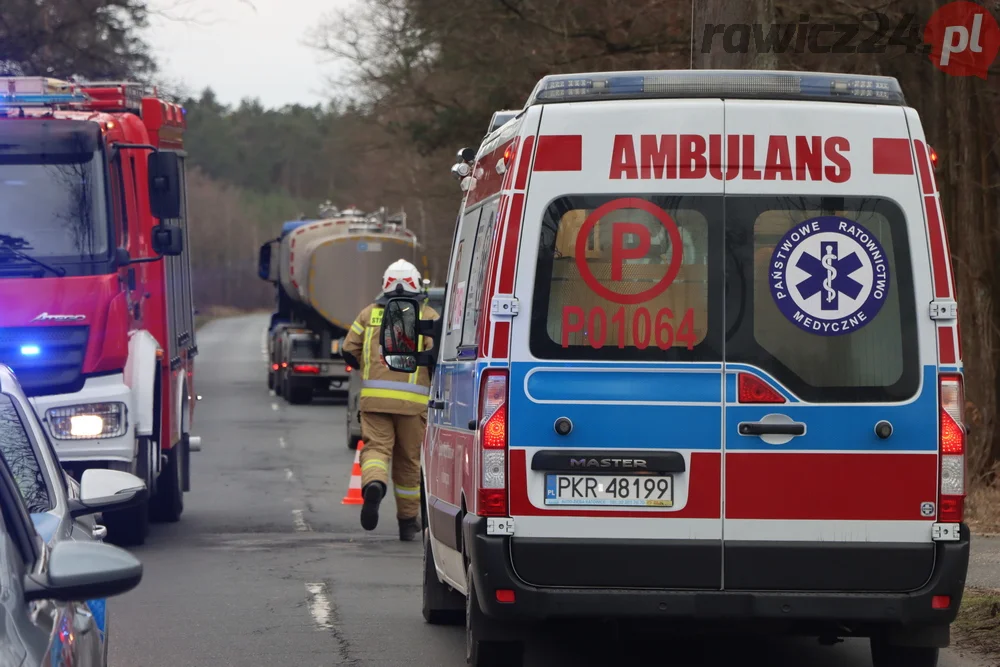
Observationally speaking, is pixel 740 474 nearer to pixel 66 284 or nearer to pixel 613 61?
pixel 66 284

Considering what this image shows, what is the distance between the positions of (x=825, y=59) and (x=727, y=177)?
11.8 metres

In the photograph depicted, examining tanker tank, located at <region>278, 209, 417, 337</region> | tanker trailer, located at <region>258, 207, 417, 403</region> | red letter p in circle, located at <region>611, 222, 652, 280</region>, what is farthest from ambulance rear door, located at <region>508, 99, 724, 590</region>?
tanker trailer, located at <region>258, 207, 417, 403</region>

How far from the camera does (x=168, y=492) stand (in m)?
14.0

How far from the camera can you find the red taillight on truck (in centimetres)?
635

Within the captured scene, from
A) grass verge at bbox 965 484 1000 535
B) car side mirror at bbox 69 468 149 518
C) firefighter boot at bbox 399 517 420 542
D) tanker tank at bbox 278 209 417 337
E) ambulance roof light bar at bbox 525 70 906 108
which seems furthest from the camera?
tanker tank at bbox 278 209 417 337

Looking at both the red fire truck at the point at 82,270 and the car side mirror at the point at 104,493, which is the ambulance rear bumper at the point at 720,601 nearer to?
the car side mirror at the point at 104,493

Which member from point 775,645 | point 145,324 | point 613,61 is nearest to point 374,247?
point 613,61

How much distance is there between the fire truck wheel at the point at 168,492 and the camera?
547 inches

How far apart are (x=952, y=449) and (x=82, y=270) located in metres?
6.79

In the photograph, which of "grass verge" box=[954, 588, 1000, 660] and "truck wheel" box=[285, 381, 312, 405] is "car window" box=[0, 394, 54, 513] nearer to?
"grass verge" box=[954, 588, 1000, 660]

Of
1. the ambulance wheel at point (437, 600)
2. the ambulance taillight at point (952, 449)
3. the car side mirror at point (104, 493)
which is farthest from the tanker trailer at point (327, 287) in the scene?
the car side mirror at point (104, 493)

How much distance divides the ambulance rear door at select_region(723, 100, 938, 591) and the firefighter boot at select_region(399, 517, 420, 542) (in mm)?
6524

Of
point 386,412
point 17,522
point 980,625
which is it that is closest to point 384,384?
point 386,412

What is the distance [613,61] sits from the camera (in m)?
21.3
